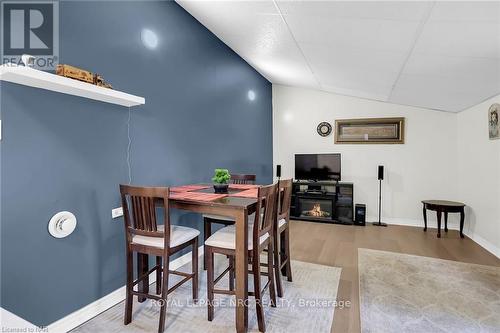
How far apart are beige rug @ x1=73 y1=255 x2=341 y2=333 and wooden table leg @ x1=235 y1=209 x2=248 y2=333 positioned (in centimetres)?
20

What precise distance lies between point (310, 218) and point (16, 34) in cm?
478

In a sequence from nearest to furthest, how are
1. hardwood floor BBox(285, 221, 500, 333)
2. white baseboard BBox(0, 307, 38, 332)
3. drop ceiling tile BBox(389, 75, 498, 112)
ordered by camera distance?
1. white baseboard BBox(0, 307, 38, 332)
2. hardwood floor BBox(285, 221, 500, 333)
3. drop ceiling tile BBox(389, 75, 498, 112)

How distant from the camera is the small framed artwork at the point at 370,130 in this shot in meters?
4.88

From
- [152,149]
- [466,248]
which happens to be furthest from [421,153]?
[152,149]

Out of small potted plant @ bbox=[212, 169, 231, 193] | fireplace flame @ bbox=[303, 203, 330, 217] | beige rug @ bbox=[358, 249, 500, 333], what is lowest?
beige rug @ bbox=[358, 249, 500, 333]

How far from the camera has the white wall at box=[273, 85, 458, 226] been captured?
462 cm

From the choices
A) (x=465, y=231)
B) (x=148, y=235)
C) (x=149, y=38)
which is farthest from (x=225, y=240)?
(x=465, y=231)

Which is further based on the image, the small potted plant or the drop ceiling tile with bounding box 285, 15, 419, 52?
the small potted plant

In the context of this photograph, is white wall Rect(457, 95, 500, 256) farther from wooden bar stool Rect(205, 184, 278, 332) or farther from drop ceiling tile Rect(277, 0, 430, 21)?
wooden bar stool Rect(205, 184, 278, 332)

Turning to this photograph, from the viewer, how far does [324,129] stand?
212 inches

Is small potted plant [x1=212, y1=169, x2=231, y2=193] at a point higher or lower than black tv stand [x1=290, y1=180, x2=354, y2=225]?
higher

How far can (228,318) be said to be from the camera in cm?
204

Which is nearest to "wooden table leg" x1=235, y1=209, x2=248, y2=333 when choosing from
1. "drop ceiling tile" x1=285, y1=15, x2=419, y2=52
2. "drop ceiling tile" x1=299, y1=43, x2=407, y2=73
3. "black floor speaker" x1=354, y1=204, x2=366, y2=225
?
"drop ceiling tile" x1=285, y1=15, x2=419, y2=52

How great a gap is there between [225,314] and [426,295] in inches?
72.8
